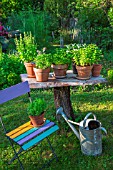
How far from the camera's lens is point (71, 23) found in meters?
11.4

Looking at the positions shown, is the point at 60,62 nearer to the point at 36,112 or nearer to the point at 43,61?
the point at 43,61

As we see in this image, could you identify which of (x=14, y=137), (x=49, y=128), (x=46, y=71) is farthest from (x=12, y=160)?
(x=46, y=71)

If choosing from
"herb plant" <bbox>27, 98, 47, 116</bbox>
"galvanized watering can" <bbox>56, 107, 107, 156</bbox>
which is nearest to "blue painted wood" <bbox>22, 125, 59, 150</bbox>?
"herb plant" <bbox>27, 98, 47, 116</bbox>

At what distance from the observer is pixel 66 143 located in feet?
13.5

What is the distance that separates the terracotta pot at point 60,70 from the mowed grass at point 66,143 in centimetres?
86

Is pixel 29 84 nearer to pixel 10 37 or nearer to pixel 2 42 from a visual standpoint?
pixel 2 42

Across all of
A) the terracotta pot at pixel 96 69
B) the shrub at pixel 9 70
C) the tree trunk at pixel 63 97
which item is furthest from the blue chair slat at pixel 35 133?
the shrub at pixel 9 70

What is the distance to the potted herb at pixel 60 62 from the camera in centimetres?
367

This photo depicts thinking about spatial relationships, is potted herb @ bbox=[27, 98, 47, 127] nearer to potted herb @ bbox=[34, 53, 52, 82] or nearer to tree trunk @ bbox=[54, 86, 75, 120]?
potted herb @ bbox=[34, 53, 52, 82]

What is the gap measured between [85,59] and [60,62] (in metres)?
0.33

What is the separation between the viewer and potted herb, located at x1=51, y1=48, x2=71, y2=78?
3.67 metres

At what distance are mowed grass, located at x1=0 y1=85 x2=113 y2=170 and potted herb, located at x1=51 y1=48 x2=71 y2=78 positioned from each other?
2.93 ft

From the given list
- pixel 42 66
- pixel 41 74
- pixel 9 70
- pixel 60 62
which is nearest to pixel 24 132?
pixel 41 74

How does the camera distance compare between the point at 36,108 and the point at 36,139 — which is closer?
the point at 36,139
